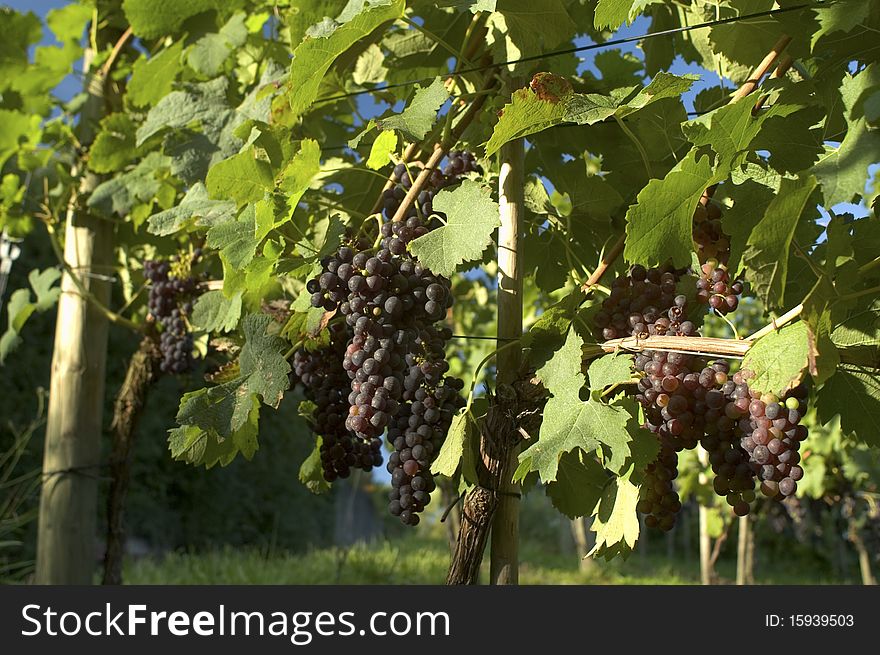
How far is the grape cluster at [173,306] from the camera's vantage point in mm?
2539

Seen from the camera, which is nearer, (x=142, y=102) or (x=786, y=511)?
(x=142, y=102)

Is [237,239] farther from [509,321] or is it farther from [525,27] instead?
[525,27]

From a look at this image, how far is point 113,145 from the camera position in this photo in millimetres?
2719

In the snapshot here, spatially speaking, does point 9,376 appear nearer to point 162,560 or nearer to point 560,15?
point 162,560

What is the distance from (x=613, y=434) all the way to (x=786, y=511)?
6.11 m

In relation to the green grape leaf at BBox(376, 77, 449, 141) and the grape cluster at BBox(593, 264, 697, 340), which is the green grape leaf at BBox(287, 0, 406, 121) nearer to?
the green grape leaf at BBox(376, 77, 449, 141)

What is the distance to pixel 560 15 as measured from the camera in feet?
4.53

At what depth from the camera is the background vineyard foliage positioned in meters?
1.16

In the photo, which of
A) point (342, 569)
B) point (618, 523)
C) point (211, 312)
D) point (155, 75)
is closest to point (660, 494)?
point (618, 523)

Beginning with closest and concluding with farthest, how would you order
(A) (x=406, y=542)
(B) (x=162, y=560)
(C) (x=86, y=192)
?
(C) (x=86, y=192) < (B) (x=162, y=560) < (A) (x=406, y=542)

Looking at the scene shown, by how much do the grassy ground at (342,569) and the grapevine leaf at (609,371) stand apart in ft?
14.7

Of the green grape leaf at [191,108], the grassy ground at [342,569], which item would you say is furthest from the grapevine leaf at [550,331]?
the grassy ground at [342,569]

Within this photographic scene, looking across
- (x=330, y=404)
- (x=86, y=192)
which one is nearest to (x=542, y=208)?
(x=330, y=404)

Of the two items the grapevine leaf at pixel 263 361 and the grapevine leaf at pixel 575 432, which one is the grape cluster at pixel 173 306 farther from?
the grapevine leaf at pixel 575 432
